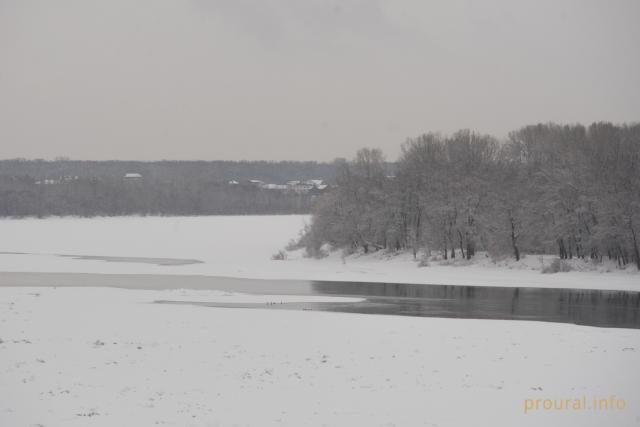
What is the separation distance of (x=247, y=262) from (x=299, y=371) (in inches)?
2170

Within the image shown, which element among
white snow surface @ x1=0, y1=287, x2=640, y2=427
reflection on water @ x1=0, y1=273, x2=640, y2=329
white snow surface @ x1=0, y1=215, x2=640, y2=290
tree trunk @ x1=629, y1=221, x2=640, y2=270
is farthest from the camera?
white snow surface @ x1=0, y1=215, x2=640, y2=290

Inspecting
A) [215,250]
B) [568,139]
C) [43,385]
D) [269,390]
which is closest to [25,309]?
[43,385]

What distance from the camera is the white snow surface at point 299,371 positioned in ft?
47.4

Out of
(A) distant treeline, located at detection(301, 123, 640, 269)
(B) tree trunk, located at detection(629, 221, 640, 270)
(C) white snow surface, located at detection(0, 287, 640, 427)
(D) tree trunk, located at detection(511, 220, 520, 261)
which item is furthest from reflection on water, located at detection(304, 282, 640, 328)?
(D) tree trunk, located at detection(511, 220, 520, 261)

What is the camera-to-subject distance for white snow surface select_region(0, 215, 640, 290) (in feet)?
183

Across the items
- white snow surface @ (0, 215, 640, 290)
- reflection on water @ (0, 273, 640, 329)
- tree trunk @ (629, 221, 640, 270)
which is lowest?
white snow surface @ (0, 215, 640, 290)

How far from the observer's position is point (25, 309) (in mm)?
29938

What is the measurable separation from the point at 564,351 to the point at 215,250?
Answer: 237 feet

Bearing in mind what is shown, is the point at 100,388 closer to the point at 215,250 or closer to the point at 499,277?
the point at 499,277

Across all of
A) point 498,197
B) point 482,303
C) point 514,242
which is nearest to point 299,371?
point 482,303

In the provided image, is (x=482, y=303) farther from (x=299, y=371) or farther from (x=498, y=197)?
(x=498, y=197)

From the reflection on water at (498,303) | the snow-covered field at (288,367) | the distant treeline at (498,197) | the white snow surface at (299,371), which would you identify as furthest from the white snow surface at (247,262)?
the white snow surface at (299,371)

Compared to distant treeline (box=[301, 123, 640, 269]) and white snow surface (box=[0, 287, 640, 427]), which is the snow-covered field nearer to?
white snow surface (box=[0, 287, 640, 427])

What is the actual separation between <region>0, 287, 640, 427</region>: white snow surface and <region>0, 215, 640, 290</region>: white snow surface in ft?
91.8
